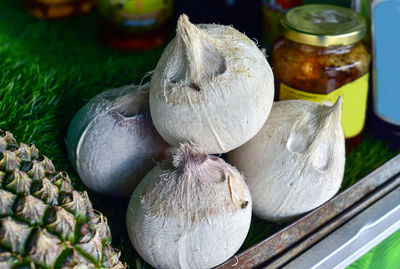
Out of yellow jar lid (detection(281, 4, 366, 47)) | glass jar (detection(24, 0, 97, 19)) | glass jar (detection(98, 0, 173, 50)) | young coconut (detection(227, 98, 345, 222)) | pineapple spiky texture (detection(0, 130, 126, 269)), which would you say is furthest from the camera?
glass jar (detection(24, 0, 97, 19))

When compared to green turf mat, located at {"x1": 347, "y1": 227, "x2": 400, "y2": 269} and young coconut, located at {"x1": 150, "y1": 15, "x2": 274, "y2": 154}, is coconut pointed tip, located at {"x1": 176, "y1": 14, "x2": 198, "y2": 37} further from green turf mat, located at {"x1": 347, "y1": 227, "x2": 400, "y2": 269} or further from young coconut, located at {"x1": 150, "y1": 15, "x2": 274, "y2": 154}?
green turf mat, located at {"x1": 347, "y1": 227, "x2": 400, "y2": 269}

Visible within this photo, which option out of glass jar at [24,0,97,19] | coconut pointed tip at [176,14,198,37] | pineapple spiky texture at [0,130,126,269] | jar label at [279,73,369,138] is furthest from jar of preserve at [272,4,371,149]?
glass jar at [24,0,97,19]

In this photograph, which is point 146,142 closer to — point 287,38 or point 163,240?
point 163,240

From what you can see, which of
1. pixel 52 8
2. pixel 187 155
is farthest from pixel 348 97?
pixel 52 8

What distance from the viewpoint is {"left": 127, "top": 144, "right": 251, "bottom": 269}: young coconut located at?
0.48 metres

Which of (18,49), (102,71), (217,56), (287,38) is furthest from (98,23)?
(217,56)

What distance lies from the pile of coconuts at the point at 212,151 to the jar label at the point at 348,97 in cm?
10

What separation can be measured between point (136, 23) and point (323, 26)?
1.86 ft

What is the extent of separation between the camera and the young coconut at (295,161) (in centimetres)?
54

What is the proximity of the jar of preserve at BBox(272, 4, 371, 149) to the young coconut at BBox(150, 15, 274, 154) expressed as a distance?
17 cm

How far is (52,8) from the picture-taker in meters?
1.26

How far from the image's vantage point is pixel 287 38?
0.68 m

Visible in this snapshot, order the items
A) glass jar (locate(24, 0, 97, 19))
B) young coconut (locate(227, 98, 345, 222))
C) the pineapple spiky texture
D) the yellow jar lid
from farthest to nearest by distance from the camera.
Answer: glass jar (locate(24, 0, 97, 19))
the yellow jar lid
young coconut (locate(227, 98, 345, 222))
the pineapple spiky texture

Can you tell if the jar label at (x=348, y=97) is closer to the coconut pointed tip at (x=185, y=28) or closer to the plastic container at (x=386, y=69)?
the plastic container at (x=386, y=69)
